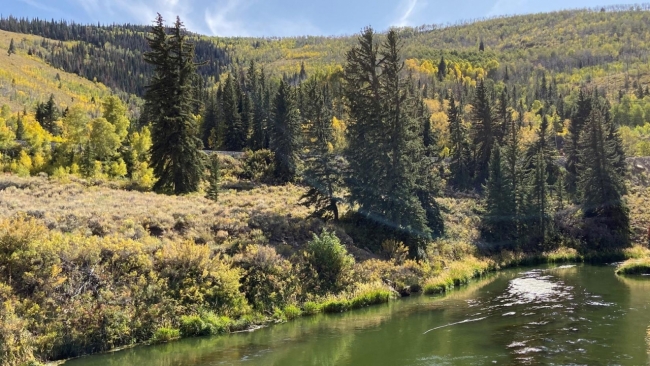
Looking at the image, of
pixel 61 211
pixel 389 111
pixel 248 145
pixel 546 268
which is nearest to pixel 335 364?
pixel 61 211

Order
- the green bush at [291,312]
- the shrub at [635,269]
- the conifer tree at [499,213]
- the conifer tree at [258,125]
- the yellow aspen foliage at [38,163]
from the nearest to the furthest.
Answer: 1. the green bush at [291,312]
2. the shrub at [635,269]
3. the conifer tree at [499,213]
4. the yellow aspen foliage at [38,163]
5. the conifer tree at [258,125]

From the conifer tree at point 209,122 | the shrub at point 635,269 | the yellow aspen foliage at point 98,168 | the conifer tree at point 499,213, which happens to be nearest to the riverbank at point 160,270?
the shrub at point 635,269

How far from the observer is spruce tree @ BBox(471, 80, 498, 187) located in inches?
2867

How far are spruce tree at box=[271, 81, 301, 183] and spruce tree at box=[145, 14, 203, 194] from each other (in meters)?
26.7

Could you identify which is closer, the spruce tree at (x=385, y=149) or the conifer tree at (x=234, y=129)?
the spruce tree at (x=385, y=149)

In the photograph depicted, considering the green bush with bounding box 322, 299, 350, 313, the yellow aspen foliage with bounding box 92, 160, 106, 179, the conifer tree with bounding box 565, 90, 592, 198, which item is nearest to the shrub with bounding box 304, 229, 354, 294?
the green bush with bounding box 322, 299, 350, 313

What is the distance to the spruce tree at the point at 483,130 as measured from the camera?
72.8 metres

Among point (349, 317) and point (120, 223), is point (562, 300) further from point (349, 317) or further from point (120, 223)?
point (120, 223)

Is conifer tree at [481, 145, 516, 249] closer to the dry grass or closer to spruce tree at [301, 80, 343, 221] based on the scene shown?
spruce tree at [301, 80, 343, 221]

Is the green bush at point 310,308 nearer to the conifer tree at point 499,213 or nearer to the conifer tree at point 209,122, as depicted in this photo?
the conifer tree at point 499,213

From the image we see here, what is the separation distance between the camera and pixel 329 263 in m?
27.5

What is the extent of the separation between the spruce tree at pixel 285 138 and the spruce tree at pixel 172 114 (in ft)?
87.6

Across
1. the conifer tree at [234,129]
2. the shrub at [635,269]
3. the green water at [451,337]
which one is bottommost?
the green water at [451,337]

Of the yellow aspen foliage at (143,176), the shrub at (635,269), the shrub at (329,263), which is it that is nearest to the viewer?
the shrub at (329,263)
